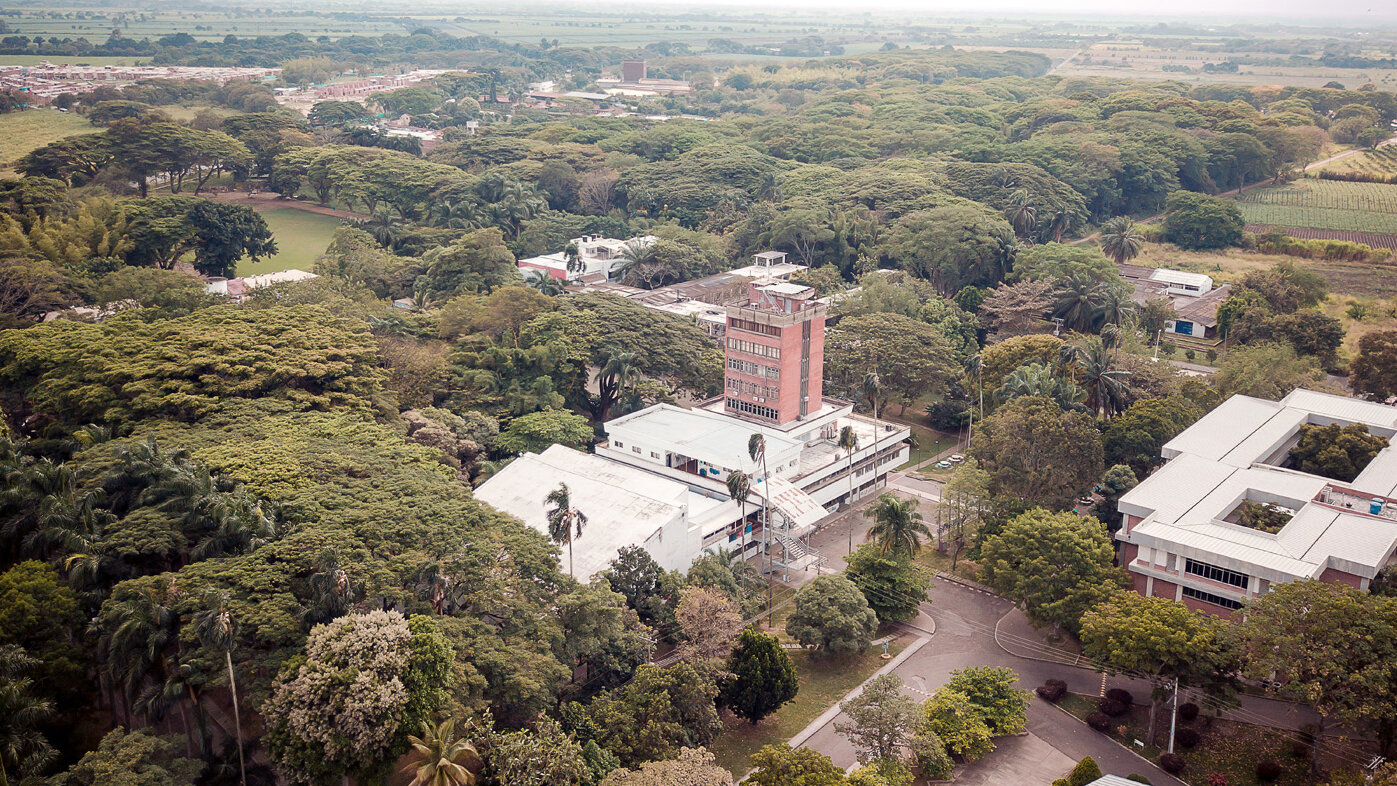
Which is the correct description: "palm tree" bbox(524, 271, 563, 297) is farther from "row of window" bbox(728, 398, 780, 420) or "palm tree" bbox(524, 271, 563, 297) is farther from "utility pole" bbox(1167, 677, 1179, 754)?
"utility pole" bbox(1167, 677, 1179, 754)

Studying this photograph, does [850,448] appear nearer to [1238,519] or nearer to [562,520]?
[1238,519]

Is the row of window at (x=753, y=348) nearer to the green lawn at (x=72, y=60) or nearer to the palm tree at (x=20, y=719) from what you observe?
the palm tree at (x=20, y=719)

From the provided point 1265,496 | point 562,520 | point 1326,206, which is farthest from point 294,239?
point 1326,206

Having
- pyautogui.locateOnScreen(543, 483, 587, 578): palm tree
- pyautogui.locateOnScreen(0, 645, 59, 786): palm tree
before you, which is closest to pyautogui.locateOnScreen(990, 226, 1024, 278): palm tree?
pyautogui.locateOnScreen(543, 483, 587, 578): palm tree

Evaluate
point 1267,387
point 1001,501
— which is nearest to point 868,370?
point 1001,501

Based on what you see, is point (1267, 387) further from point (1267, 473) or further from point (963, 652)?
point (963, 652)

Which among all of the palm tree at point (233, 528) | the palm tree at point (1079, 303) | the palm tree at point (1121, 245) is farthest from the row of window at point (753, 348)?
the palm tree at point (1121, 245)
